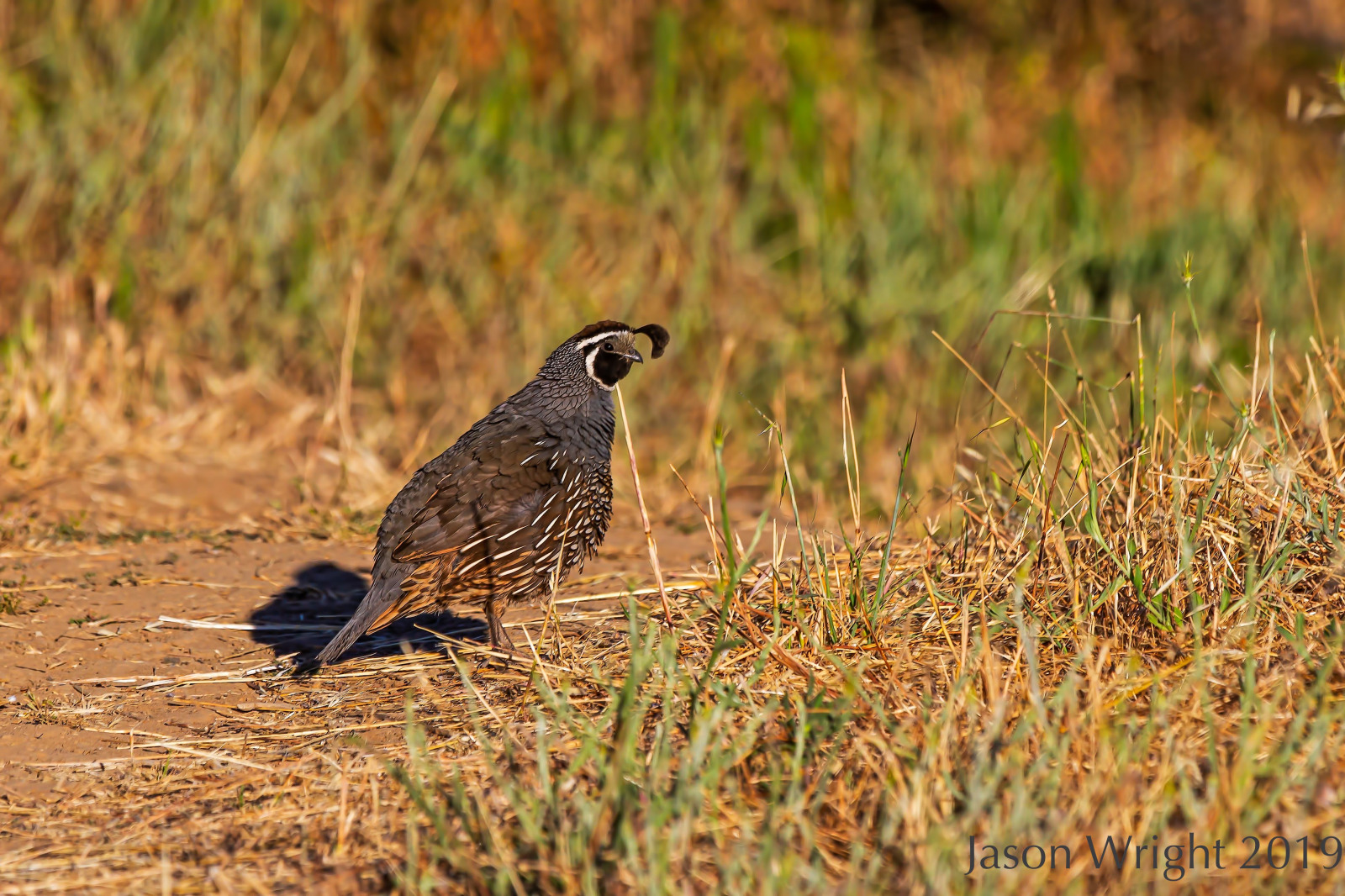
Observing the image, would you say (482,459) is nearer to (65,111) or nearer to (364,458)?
(364,458)

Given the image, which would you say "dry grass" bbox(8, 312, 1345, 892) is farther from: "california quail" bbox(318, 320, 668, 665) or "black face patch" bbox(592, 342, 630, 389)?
"black face patch" bbox(592, 342, 630, 389)

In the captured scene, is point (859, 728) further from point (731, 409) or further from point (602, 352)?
point (731, 409)

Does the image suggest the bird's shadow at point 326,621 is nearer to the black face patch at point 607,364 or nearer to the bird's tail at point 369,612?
the bird's tail at point 369,612

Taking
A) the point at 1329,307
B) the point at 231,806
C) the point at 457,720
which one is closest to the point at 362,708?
the point at 457,720

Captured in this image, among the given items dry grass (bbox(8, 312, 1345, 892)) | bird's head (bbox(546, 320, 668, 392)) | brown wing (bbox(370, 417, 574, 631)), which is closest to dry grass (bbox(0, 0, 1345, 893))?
dry grass (bbox(8, 312, 1345, 892))

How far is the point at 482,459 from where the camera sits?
407 cm

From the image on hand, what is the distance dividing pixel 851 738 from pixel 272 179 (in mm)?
5502

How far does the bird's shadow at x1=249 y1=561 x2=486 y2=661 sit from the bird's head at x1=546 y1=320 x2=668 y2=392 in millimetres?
885

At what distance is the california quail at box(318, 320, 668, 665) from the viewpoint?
3.88 metres

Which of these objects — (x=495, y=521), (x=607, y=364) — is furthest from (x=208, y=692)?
(x=607, y=364)

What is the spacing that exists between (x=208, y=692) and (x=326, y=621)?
696mm

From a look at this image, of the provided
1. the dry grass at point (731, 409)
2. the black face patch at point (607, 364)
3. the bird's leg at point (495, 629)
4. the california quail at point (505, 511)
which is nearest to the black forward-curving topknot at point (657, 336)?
the california quail at point (505, 511)

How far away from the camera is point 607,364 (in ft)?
14.3

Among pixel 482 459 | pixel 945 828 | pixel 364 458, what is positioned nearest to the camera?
pixel 945 828
